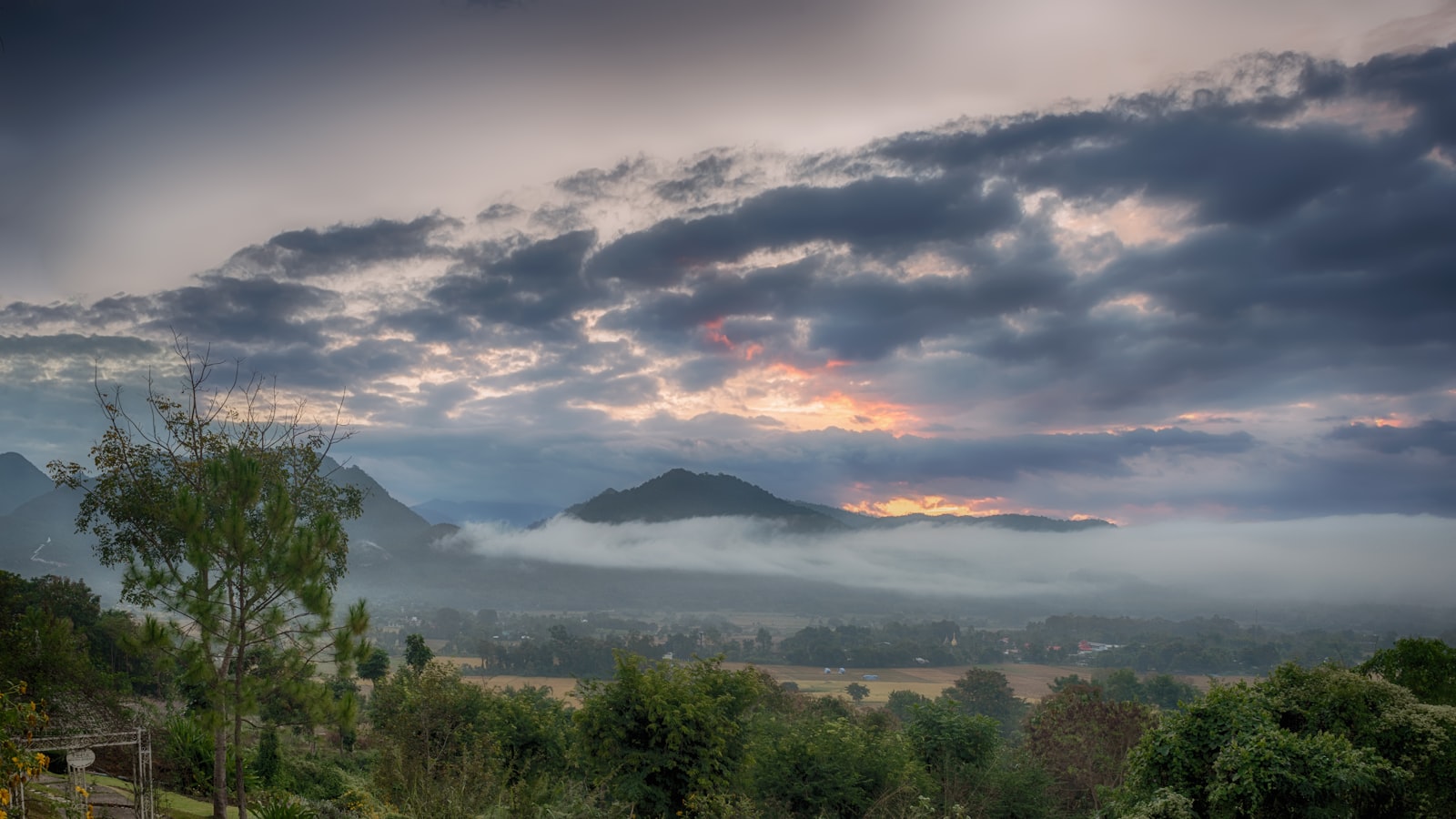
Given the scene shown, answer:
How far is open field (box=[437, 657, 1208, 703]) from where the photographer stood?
82875 millimetres

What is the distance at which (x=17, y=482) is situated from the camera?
113 meters

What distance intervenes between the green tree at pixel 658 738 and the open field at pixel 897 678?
57992mm

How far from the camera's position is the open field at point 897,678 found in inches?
3263

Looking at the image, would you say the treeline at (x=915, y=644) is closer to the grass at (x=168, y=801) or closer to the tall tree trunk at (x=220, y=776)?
the grass at (x=168, y=801)

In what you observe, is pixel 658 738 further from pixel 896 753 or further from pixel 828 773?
pixel 896 753

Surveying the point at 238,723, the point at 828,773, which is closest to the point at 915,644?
the point at 828,773

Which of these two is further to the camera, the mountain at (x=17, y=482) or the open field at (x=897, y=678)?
the mountain at (x=17, y=482)

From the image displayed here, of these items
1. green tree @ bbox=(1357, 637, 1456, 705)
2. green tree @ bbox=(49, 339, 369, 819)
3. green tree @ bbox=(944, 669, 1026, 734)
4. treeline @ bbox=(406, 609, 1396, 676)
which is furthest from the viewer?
treeline @ bbox=(406, 609, 1396, 676)

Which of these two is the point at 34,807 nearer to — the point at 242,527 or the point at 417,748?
the point at 242,527

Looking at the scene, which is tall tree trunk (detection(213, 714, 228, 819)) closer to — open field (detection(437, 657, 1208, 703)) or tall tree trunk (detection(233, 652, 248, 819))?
tall tree trunk (detection(233, 652, 248, 819))

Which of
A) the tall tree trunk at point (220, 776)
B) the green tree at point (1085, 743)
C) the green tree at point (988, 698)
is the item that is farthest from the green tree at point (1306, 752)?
the green tree at point (988, 698)

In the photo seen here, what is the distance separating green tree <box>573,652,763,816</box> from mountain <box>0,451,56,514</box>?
420 feet

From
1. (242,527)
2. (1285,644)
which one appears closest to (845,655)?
(1285,644)

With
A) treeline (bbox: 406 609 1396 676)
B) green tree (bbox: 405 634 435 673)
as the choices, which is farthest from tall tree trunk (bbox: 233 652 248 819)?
treeline (bbox: 406 609 1396 676)
